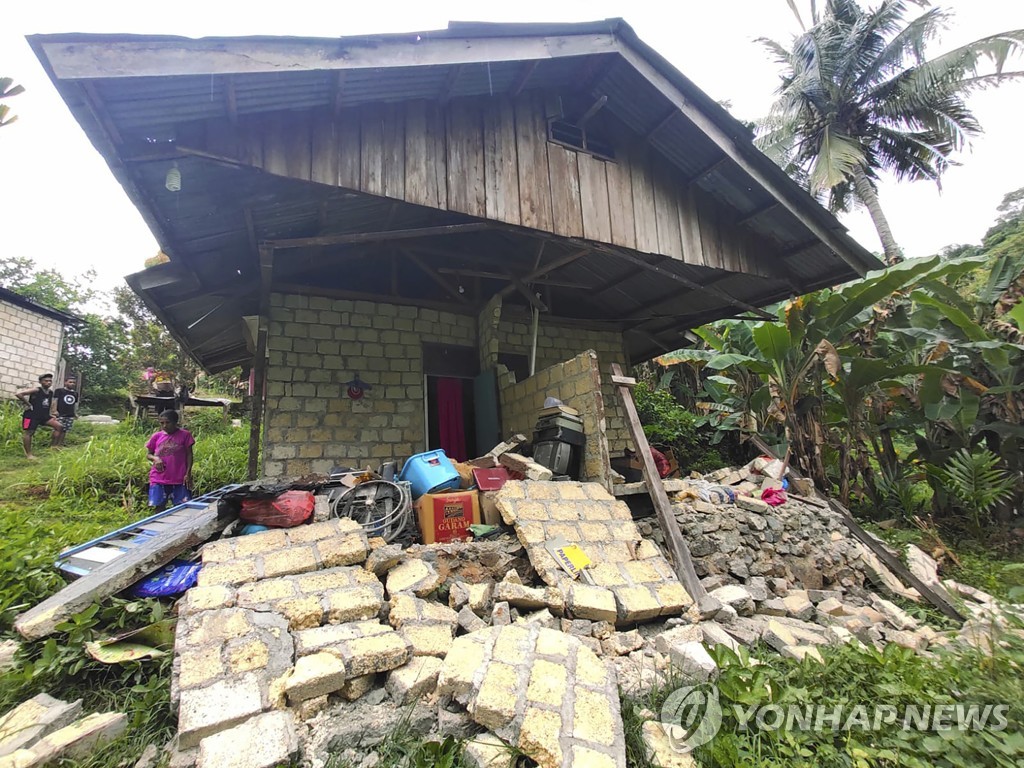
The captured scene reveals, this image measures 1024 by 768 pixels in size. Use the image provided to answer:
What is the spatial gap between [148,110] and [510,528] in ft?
13.6

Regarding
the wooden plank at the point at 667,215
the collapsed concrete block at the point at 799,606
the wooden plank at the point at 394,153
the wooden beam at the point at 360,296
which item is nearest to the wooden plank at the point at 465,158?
the wooden plank at the point at 394,153

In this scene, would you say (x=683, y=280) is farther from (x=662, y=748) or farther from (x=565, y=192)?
(x=662, y=748)

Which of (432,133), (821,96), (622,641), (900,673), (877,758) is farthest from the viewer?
(821,96)

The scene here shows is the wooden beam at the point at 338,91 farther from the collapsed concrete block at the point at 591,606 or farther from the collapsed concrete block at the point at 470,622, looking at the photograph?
the collapsed concrete block at the point at 591,606

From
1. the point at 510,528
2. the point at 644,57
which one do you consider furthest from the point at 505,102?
the point at 510,528

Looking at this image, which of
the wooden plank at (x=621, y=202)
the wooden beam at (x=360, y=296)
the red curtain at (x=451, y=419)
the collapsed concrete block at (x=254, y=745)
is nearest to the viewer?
the collapsed concrete block at (x=254, y=745)

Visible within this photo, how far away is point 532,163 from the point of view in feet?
17.2

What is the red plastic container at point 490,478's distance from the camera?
461 centimetres

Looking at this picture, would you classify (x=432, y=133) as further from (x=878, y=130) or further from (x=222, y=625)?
(x=878, y=130)

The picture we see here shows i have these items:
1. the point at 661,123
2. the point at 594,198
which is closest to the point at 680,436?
the point at 594,198

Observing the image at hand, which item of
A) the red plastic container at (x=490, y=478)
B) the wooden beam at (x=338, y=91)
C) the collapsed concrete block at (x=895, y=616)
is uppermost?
the wooden beam at (x=338, y=91)

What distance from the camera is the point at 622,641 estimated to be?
3.12 m

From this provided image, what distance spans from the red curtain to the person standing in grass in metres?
3.31

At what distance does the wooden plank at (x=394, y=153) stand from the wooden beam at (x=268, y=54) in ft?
2.24
